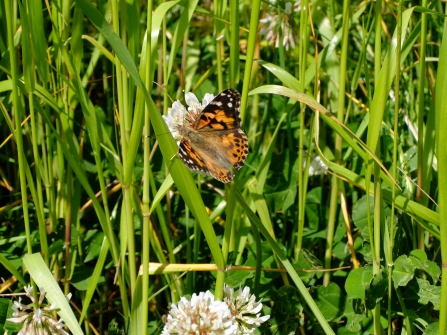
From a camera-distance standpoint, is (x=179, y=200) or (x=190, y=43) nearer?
(x=179, y=200)

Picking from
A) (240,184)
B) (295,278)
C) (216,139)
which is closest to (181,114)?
(216,139)

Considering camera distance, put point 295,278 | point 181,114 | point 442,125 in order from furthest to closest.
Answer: point 181,114 < point 295,278 < point 442,125

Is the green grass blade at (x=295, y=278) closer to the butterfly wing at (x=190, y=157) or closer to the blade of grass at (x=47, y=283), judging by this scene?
the butterfly wing at (x=190, y=157)

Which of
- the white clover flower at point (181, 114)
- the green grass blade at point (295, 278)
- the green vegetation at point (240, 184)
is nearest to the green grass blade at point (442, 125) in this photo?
the green vegetation at point (240, 184)

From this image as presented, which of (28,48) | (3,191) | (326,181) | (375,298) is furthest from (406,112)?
(3,191)

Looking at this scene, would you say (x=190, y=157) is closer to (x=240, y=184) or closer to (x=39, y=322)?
(x=240, y=184)

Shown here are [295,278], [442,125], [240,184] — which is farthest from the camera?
[240,184]

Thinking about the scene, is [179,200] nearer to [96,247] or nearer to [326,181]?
[96,247]
